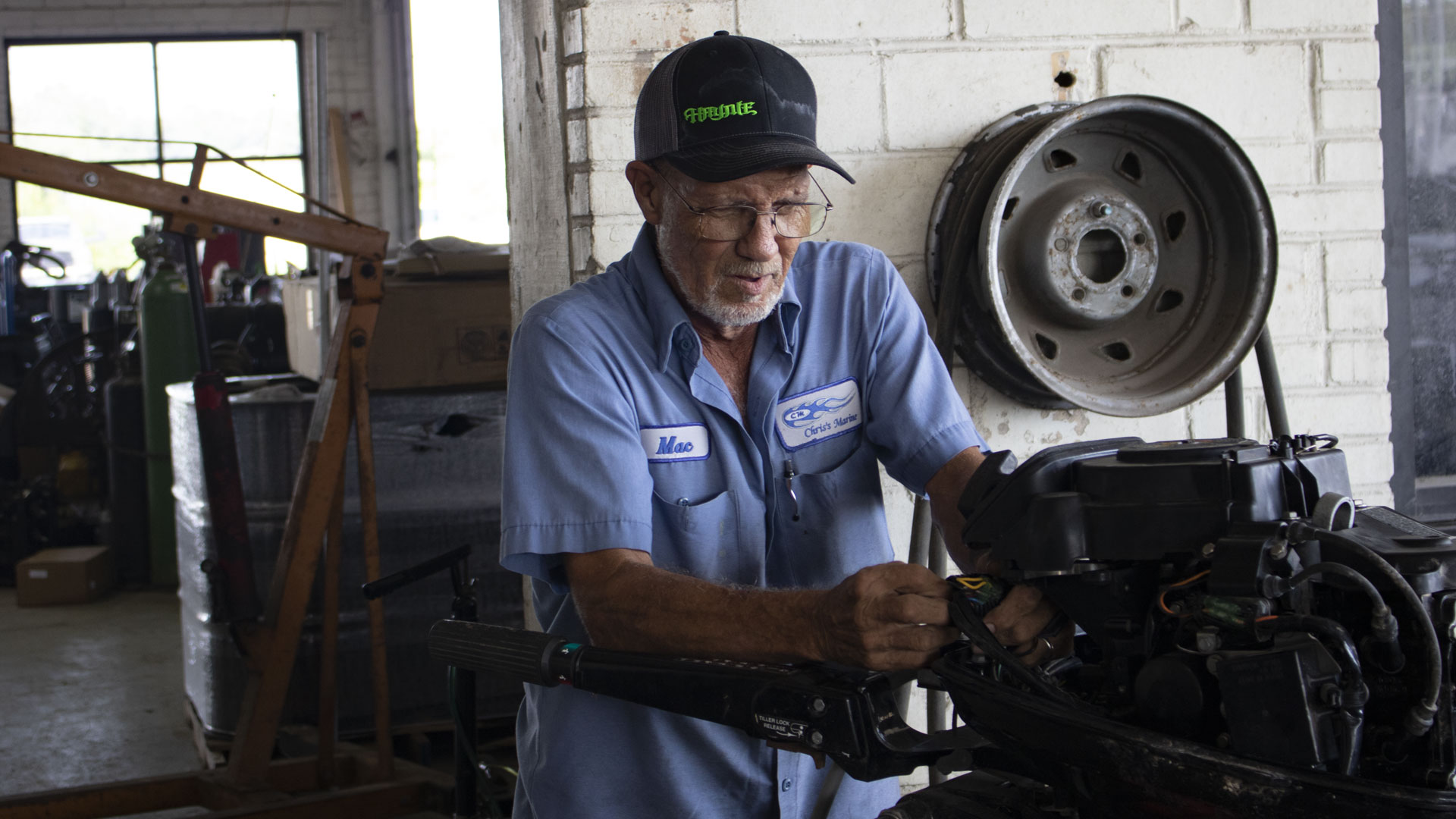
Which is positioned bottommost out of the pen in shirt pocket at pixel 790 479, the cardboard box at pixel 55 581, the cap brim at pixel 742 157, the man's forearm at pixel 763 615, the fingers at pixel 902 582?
the cardboard box at pixel 55 581

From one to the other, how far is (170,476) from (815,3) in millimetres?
4109

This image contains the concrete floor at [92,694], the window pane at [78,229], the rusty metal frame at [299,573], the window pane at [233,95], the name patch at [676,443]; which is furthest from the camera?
the window pane at [78,229]

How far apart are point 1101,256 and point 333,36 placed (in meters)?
7.19

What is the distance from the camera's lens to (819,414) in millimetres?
1376

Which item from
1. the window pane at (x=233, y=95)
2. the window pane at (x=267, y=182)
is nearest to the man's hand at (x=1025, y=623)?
the window pane at (x=267, y=182)

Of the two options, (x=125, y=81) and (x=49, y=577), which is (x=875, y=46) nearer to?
(x=49, y=577)

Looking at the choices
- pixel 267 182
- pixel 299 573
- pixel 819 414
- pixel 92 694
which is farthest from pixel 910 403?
pixel 267 182

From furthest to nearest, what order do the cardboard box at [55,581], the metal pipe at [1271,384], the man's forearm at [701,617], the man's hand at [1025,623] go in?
1. the cardboard box at [55,581]
2. the metal pipe at [1271,384]
3. the man's forearm at [701,617]
4. the man's hand at [1025,623]

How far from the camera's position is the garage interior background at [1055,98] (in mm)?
1750

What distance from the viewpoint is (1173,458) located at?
87 centimetres

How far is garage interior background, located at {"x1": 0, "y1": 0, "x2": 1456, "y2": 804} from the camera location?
175 centimetres

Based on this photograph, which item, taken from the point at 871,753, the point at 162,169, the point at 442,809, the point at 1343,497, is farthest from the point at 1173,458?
the point at 162,169

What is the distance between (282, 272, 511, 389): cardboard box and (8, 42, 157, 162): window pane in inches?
231

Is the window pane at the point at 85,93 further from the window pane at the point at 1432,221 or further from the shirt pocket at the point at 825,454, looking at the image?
the shirt pocket at the point at 825,454
